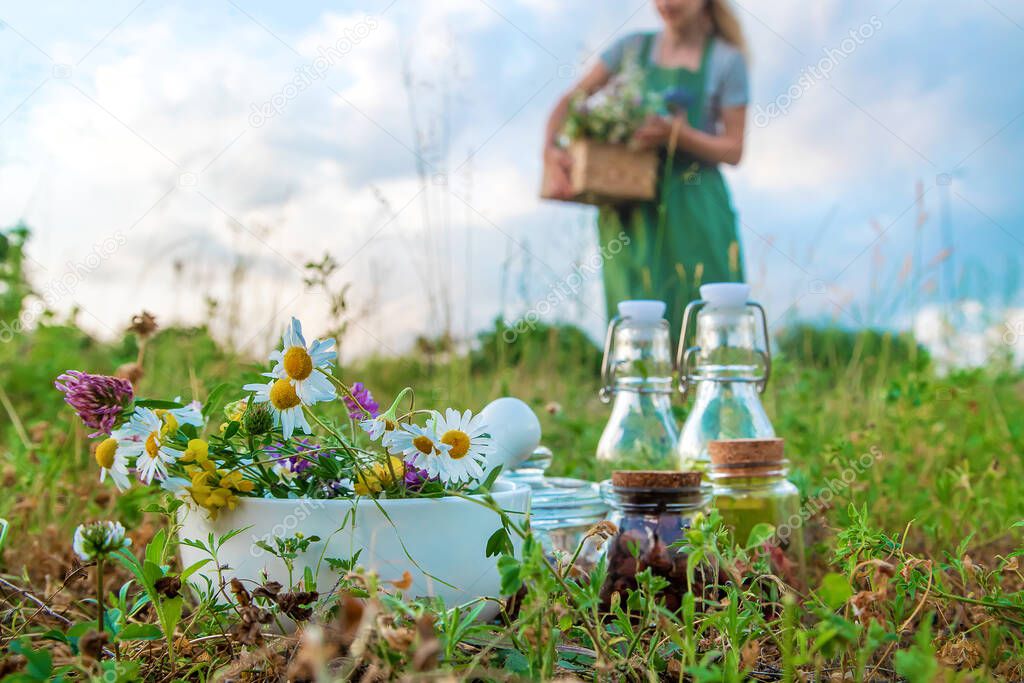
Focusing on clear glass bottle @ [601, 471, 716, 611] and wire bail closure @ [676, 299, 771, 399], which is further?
wire bail closure @ [676, 299, 771, 399]

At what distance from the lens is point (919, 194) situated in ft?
10.2

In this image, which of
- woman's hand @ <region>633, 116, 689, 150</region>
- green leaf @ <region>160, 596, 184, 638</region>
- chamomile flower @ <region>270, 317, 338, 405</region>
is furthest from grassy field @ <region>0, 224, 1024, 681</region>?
woman's hand @ <region>633, 116, 689, 150</region>

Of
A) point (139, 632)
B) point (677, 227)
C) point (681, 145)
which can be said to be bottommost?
point (139, 632)

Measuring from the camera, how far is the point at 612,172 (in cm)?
427

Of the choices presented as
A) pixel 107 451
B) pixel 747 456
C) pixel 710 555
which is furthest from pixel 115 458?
pixel 747 456

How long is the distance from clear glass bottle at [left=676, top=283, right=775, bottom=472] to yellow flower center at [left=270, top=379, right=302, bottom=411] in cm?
76

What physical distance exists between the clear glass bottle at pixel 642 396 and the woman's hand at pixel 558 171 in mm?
2936

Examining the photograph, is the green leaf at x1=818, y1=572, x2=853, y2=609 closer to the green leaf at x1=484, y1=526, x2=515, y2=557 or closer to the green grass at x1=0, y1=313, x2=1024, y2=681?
the green grass at x1=0, y1=313, x2=1024, y2=681

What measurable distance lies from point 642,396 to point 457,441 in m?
0.64

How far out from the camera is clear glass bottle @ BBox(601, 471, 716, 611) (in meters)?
1.13

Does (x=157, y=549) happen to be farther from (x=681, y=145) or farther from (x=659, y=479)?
(x=681, y=145)

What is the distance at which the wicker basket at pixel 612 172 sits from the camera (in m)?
4.23
